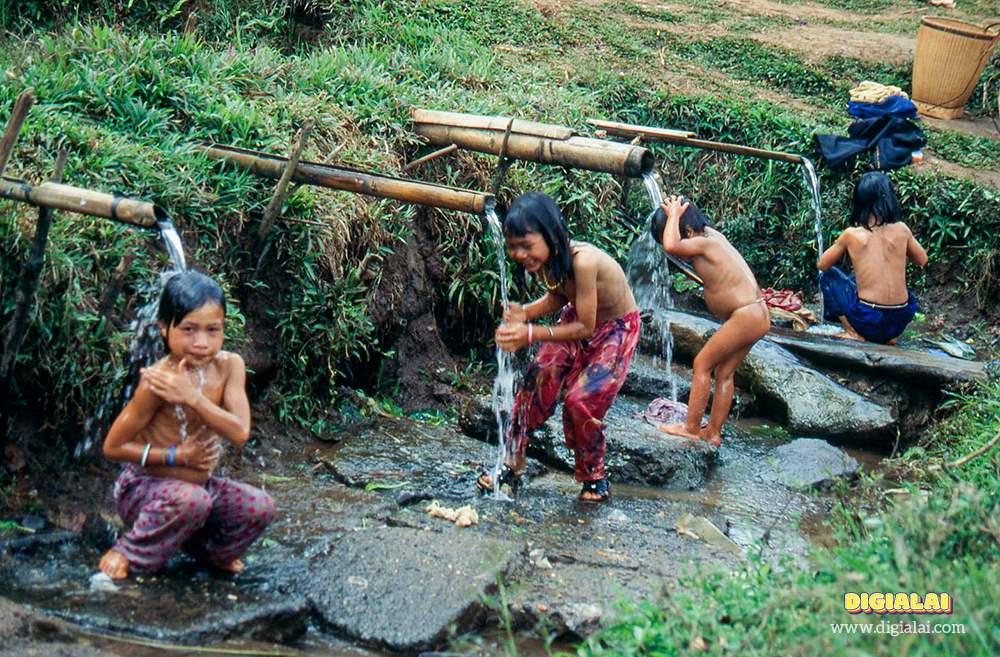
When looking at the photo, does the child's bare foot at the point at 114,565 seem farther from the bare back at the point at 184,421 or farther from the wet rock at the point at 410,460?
the wet rock at the point at 410,460

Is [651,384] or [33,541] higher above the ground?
[33,541]

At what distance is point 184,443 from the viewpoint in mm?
4156

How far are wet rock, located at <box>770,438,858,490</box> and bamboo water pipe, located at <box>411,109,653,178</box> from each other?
75.4 inches

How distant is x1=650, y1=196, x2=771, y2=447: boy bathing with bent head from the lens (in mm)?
6633

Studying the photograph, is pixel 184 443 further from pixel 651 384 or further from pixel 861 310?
pixel 861 310

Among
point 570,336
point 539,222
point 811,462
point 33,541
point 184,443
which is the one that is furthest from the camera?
point 811,462

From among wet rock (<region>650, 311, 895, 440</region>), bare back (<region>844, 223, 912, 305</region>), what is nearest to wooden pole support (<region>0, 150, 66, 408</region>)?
wet rock (<region>650, 311, 895, 440</region>)

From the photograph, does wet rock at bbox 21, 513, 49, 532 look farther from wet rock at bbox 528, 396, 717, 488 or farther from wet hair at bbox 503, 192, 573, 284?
wet rock at bbox 528, 396, 717, 488

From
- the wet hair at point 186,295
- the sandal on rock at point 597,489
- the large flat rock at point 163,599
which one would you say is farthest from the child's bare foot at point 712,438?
the wet hair at point 186,295

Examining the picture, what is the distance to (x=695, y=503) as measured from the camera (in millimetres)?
5953

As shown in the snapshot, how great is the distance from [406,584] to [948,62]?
30.2 ft

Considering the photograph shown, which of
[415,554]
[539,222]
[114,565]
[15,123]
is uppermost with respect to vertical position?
[15,123]

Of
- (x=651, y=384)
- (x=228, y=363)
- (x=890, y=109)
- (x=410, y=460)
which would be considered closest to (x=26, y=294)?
(x=228, y=363)

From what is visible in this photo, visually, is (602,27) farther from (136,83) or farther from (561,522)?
(561,522)
